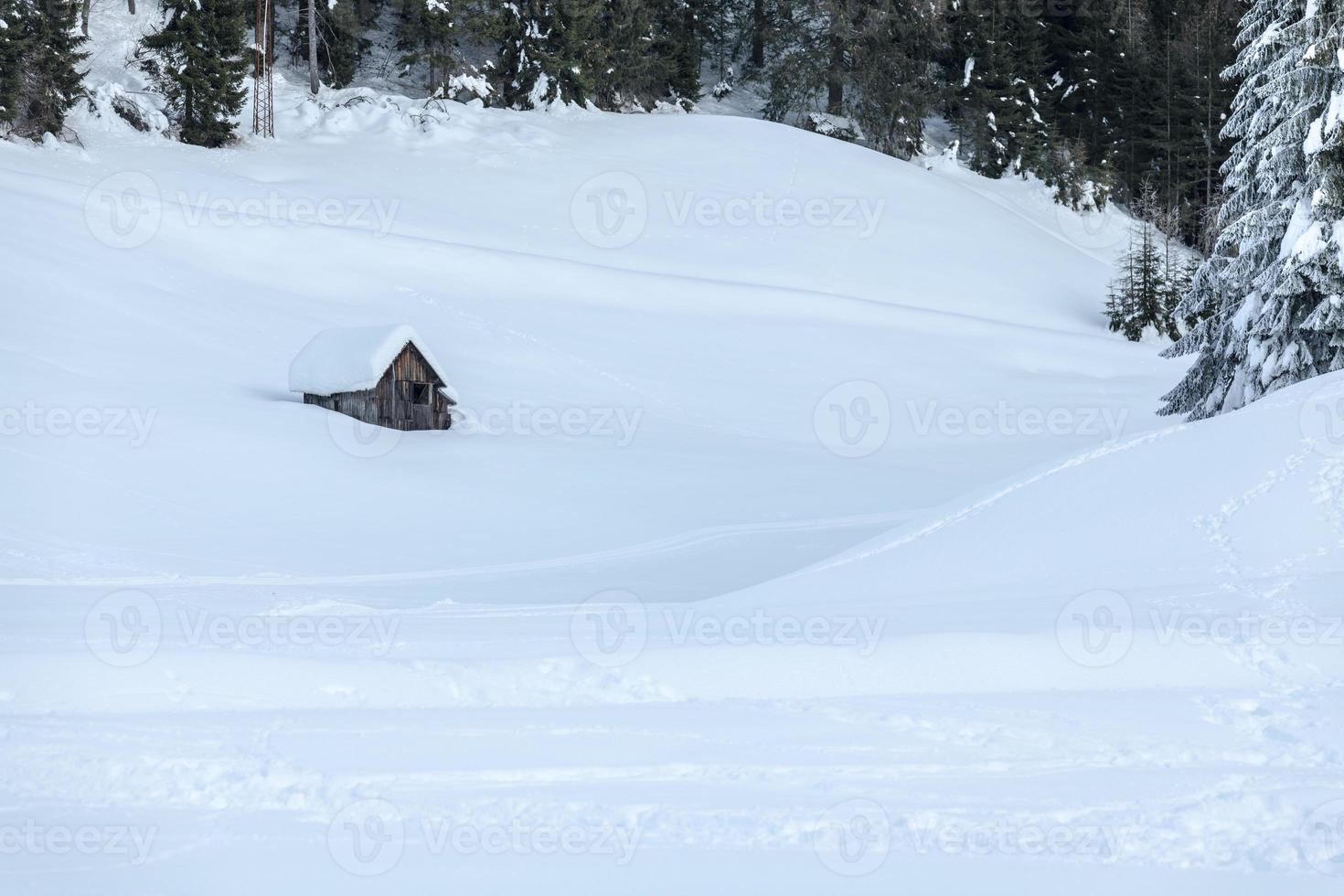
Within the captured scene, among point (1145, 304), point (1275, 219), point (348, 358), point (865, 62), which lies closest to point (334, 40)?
point (865, 62)

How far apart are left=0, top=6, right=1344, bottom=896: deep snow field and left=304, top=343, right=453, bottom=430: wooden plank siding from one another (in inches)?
34.1

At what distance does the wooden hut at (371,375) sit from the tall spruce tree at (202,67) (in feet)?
67.3

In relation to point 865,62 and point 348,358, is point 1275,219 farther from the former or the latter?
point 865,62

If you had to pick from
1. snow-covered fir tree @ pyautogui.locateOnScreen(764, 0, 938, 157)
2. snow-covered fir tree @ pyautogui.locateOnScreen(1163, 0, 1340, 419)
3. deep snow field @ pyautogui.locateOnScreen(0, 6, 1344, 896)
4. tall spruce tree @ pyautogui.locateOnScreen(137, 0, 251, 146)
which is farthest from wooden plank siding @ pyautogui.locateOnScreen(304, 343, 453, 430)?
snow-covered fir tree @ pyautogui.locateOnScreen(764, 0, 938, 157)

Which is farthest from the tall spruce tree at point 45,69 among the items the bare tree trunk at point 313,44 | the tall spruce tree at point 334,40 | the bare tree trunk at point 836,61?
the bare tree trunk at point 836,61

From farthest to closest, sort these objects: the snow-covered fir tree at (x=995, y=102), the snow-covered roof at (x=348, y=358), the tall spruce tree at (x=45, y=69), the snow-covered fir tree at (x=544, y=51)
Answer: the snow-covered fir tree at (x=995, y=102) < the snow-covered fir tree at (x=544, y=51) < the tall spruce tree at (x=45, y=69) < the snow-covered roof at (x=348, y=358)

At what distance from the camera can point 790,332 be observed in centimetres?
3058

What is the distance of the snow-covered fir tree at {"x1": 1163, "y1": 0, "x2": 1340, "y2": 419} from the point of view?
45.4 ft

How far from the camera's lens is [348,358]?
21.8 meters

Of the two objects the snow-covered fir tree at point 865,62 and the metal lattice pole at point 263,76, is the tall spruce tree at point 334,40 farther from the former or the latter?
the snow-covered fir tree at point 865,62

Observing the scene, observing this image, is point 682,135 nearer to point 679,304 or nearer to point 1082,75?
point 679,304

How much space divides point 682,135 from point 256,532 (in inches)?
1239

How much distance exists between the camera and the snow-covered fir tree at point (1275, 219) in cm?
1384

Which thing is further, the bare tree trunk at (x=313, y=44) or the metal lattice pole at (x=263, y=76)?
the bare tree trunk at (x=313, y=44)
